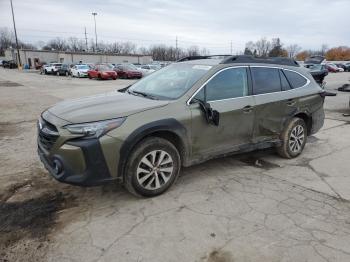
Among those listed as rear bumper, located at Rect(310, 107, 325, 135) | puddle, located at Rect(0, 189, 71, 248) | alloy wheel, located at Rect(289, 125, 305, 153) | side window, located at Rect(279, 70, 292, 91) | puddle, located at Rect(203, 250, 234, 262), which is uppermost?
side window, located at Rect(279, 70, 292, 91)

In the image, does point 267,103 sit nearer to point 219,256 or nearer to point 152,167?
point 152,167

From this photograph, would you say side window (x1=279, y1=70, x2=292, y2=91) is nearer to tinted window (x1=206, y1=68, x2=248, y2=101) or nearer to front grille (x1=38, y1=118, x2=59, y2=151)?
tinted window (x1=206, y1=68, x2=248, y2=101)

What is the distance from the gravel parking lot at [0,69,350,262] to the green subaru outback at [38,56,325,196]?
408 millimetres

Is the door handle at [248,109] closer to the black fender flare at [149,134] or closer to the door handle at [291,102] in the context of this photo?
the door handle at [291,102]

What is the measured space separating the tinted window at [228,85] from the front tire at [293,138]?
4.06 feet

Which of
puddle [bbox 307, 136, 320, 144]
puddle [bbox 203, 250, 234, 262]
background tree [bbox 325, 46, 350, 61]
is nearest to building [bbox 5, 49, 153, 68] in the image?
background tree [bbox 325, 46, 350, 61]

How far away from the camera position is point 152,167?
401 centimetres

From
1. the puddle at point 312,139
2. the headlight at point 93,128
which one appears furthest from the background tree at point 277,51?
the headlight at point 93,128

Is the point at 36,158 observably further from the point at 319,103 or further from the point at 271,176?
the point at 319,103

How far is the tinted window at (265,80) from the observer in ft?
→ 16.3

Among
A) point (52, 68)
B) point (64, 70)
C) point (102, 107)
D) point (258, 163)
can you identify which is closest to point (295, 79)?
point (258, 163)

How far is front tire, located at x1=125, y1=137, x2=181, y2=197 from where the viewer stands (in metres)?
3.85

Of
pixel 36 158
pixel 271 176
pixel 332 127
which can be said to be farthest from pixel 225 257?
pixel 332 127

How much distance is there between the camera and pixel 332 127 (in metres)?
8.41
